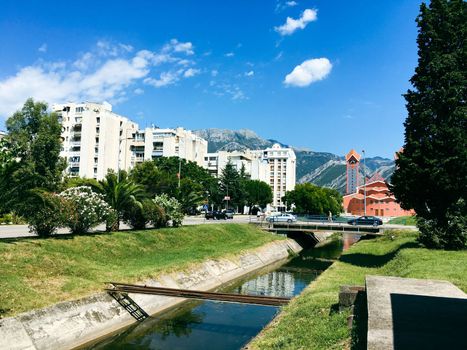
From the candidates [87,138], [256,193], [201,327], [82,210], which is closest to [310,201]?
[256,193]

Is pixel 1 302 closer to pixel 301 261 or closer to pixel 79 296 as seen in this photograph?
pixel 79 296

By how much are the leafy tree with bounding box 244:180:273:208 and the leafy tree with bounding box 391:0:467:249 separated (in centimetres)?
9396

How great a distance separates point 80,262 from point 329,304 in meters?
15.6

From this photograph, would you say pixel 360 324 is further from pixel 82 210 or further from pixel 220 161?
pixel 220 161

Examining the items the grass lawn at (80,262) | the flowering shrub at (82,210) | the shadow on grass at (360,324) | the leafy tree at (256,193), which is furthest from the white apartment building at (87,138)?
the shadow on grass at (360,324)

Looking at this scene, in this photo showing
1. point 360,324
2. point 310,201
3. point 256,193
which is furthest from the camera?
point 256,193

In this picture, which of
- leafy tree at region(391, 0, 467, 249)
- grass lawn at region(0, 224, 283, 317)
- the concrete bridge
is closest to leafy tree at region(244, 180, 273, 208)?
the concrete bridge

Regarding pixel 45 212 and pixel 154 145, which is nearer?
pixel 45 212

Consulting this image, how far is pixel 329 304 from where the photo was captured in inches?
547

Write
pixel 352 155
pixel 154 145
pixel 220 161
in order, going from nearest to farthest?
pixel 154 145 → pixel 220 161 → pixel 352 155

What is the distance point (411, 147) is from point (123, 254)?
2238cm

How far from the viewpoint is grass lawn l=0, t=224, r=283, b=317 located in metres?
17.0

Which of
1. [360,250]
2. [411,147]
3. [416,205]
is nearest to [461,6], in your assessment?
[411,147]

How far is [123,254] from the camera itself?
2895cm
